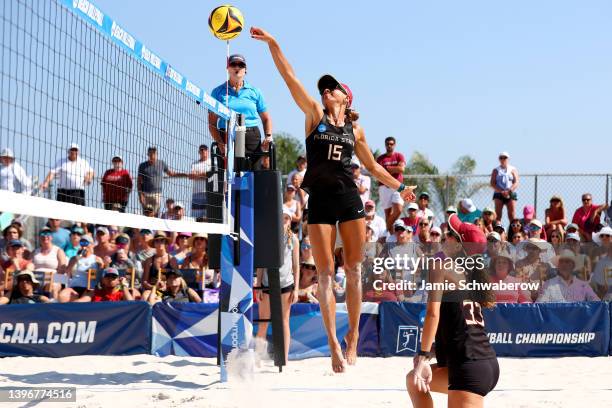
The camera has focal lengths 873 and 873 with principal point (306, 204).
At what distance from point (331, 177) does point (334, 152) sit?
0.21 metres

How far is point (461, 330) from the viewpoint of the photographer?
489cm

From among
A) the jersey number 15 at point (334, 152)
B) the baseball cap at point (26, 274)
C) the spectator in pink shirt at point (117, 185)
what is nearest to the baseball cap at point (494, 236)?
the spectator in pink shirt at point (117, 185)

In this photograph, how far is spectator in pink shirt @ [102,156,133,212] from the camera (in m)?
6.64

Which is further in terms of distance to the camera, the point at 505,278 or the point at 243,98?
the point at 505,278

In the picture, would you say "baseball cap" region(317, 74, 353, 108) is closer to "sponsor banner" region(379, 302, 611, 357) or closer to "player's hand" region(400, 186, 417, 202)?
"player's hand" region(400, 186, 417, 202)

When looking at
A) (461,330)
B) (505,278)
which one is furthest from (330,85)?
(505,278)

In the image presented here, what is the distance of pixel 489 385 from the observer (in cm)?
487

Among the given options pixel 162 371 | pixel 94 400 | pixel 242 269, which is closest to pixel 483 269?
pixel 242 269

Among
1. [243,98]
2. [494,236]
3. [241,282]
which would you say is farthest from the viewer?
[494,236]

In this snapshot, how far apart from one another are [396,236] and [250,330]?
4452mm

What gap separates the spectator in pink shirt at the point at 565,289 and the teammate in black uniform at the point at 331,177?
4833 millimetres

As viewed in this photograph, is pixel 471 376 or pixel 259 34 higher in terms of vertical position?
pixel 259 34

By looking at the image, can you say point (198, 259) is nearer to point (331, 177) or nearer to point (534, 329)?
point (534, 329)

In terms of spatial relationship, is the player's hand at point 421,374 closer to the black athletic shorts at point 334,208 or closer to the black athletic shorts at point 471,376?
the black athletic shorts at point 471,376
